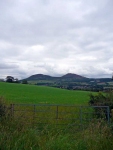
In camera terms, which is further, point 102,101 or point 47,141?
point 102,101

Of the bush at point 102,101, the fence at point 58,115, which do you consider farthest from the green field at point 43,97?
the fence at point 58,115

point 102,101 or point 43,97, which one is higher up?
point 102,101

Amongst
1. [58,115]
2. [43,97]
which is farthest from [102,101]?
[43,97]

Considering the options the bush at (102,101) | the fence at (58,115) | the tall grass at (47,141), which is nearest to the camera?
the tall grass at (47,141)

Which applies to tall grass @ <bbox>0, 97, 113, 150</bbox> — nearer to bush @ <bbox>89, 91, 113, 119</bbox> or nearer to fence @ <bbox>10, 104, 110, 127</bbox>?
fence @ <bbox>10, 104, 110, 127</bbox>

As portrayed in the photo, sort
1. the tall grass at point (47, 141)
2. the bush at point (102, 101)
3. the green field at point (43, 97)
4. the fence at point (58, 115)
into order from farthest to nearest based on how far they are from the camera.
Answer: the green field at point (43, 97) < the bush at point (102, 101) < the fence at point (58, 115) < the tall grass at point (47, 141)

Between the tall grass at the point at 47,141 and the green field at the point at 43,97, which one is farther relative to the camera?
the green field at the point at 43,97

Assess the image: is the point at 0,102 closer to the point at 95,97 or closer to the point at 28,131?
the point at 28,131

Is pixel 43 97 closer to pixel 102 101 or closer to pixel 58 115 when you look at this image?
pixel 102 101

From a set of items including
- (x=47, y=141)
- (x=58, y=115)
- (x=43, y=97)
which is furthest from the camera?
(x=43, y=97)

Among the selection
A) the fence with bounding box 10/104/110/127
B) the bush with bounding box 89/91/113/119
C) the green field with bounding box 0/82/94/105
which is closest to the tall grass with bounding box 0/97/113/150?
the fence with bounding box 10/104/110/127

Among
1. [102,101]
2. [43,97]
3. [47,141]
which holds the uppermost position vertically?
[102,101]

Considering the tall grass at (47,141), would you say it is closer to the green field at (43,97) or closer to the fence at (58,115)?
the fence at (58,115)

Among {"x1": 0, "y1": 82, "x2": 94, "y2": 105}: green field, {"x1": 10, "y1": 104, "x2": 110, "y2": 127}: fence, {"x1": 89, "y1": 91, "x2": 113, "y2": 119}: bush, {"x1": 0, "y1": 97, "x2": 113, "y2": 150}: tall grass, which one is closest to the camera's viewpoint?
{"x1": 0, "y1": 97, "x2": 113, "y2": 150}: tall grass
